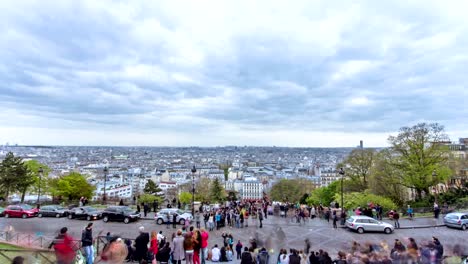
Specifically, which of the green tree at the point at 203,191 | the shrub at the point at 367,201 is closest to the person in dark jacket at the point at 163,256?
the shrub at the point at 367,201

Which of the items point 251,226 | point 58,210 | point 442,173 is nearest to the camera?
point 251,226

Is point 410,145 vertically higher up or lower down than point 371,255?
higher up

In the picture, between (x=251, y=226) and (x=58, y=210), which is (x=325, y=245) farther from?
(x=58, y=210)

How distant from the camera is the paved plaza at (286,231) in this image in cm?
2091

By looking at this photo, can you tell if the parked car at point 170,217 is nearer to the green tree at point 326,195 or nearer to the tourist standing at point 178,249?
the tourist standing at point 178,249

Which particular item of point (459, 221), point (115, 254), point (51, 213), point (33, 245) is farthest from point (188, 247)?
point (459, 221)

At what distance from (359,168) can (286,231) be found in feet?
105

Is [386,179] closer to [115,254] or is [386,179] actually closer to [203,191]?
[115,254]

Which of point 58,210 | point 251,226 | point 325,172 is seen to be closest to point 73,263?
point 251,226

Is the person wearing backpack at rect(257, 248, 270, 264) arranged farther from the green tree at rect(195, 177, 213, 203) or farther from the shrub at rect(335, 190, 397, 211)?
the green tree at rect(195, 177, 213, 203)

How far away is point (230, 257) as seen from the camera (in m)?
16.5

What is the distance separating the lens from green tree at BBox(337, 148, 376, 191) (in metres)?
50.7

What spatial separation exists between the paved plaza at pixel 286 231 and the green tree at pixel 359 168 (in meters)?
22.9

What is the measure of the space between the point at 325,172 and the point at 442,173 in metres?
167
